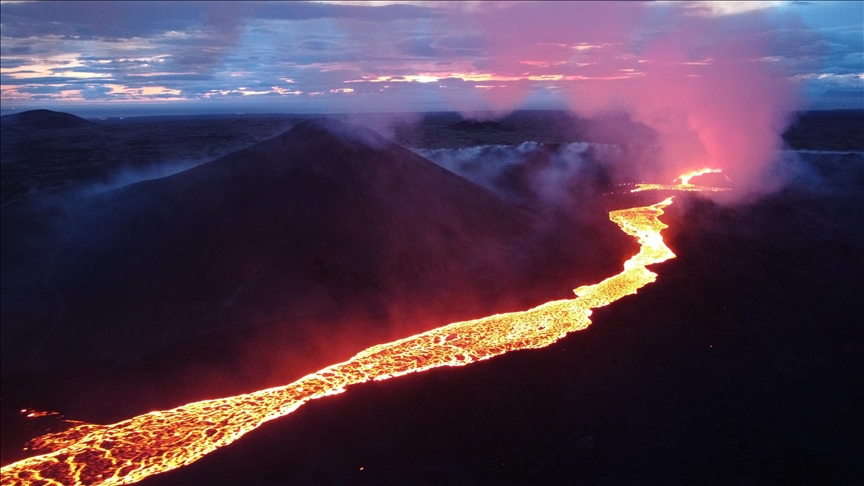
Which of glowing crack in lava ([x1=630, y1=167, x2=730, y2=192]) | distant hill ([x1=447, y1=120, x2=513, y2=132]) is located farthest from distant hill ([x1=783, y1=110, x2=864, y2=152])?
distant hill ([x1=447, y1=120, x2=513, y2=132])

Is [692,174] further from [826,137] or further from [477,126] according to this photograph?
[477,126]

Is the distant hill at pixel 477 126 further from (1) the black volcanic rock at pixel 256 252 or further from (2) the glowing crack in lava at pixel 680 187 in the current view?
(1) the black volcanic rock at pixel 256 252

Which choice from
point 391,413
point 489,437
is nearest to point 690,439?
point 489,437

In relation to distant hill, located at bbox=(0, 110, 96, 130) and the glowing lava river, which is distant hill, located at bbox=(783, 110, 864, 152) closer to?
the glowing lava river

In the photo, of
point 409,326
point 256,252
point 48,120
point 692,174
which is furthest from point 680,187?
point 48,120

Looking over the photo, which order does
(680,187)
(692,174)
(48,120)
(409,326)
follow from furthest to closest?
(48,120)
(692,174)
(680,187)
(409,326)

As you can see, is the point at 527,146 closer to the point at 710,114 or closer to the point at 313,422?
the point at 710,114

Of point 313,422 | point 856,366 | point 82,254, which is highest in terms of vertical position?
point 82,254
